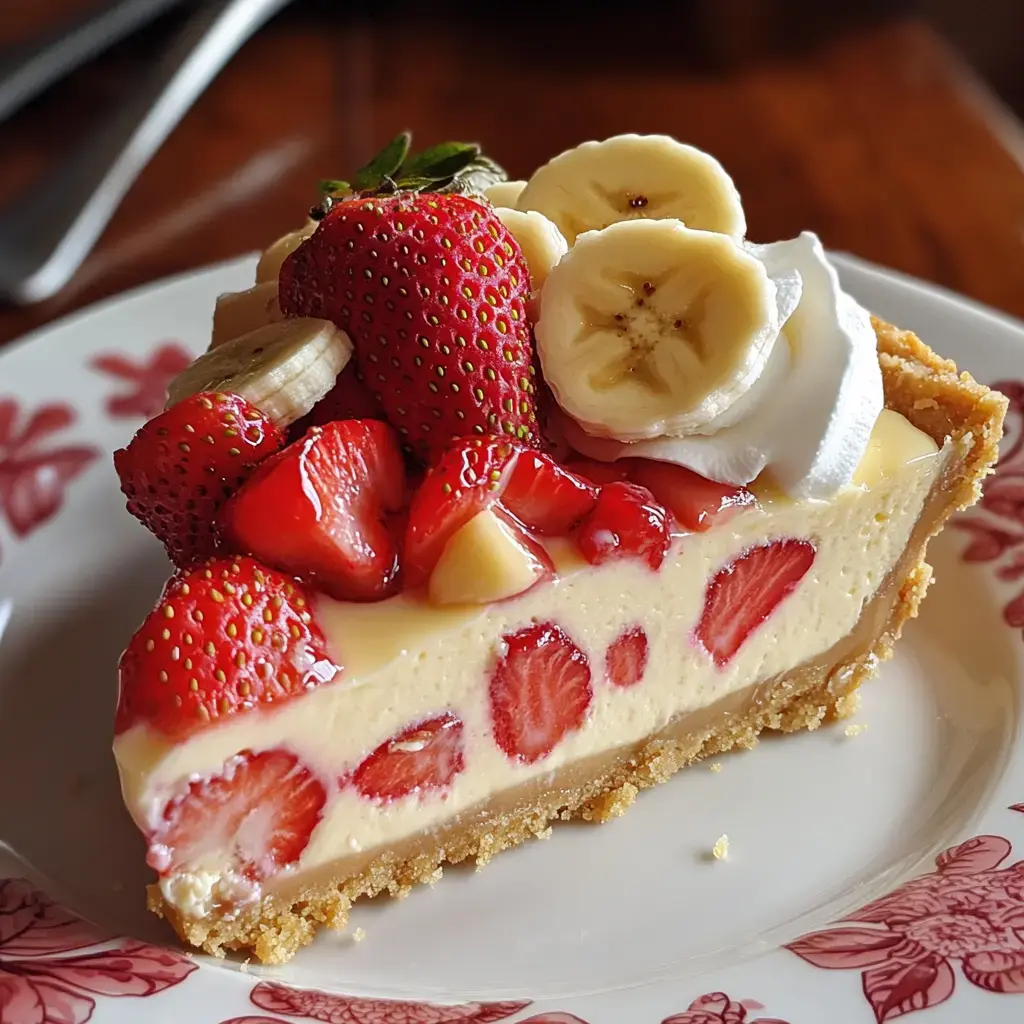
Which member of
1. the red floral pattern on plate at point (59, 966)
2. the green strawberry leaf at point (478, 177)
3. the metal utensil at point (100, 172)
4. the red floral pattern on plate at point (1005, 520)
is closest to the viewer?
the red floral pattern on plate at point (59, 966)

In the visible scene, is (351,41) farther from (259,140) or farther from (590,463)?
(590,463)

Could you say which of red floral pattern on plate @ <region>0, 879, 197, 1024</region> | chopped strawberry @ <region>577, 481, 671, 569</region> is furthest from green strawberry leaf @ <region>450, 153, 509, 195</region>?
red floral pattern on plate @ <region>0, 879, 197, 1024</region>

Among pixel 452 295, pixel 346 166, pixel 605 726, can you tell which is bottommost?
pixel 605 726

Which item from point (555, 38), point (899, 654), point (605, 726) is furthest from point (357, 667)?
point (555, 38)

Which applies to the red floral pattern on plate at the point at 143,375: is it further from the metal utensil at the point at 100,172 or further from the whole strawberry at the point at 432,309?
the whole strawberry at the point at 432,309

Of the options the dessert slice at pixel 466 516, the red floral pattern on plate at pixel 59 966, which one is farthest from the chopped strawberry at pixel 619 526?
the red floral pattern on plate at pixel 59 966

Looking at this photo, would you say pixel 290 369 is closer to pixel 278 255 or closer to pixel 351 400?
pixel 351 400
